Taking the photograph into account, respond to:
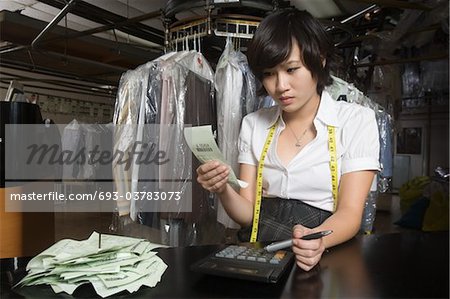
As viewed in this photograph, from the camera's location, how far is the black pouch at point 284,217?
0.86m

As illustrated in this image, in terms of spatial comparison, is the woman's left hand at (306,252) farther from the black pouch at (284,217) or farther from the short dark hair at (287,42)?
the short dark hair at (287,42)

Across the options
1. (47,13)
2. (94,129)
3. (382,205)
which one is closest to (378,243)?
(47,13)

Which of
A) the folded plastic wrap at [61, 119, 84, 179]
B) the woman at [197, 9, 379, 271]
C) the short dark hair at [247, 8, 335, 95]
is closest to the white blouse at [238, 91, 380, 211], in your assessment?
the woman at [197, 9, 379, 271]

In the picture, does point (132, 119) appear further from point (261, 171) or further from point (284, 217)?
point (284, 217)

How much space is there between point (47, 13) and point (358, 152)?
118 inches

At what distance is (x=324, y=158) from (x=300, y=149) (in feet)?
0.22

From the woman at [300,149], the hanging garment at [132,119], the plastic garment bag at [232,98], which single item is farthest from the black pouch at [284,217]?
the hanging garment at [132,119]

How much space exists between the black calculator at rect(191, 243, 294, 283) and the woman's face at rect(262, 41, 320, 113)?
378mm

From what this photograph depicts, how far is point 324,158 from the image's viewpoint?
870mm

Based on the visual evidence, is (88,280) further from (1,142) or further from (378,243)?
(1,142)

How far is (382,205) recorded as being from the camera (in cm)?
454

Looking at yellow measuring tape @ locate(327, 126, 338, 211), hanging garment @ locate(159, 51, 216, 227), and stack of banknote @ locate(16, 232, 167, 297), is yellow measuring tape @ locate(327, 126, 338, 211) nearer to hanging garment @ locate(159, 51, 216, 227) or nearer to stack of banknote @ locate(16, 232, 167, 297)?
stack of banknote @ locate(16, 232, 167, 297)

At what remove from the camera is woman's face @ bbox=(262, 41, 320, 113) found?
814mm

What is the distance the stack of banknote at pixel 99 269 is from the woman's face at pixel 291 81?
47cm
